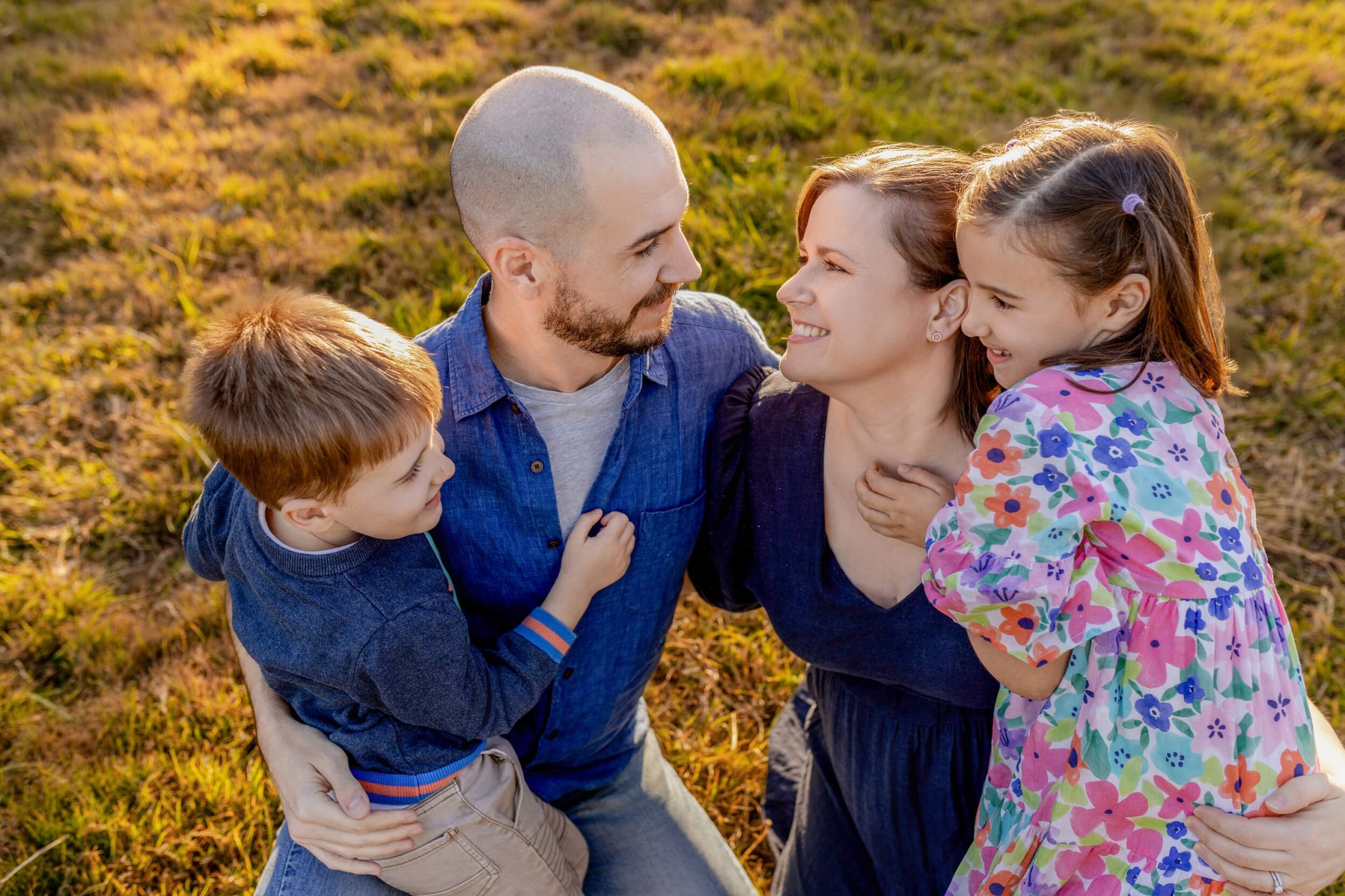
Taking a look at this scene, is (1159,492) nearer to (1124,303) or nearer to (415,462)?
(1124,303)

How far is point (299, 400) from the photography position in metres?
1.81

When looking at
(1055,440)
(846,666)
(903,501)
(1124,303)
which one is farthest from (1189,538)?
(846,666)

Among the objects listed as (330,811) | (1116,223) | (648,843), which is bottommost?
(648,843)

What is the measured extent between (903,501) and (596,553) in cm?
69

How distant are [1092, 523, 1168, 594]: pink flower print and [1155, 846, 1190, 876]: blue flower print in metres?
0.50

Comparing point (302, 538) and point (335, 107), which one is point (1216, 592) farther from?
point (335, 107)

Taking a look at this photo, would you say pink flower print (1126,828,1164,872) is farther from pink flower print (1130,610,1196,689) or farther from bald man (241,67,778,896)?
bald man (241,67,778,896)

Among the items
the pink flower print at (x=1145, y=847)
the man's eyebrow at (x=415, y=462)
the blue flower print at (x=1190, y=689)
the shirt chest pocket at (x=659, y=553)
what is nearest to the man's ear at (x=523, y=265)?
the man's eyebrow at (x=415, y=462)

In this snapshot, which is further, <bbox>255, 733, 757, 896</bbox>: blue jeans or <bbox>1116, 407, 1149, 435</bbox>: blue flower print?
<bbox>255, 733, 757, 896</bbox>: blue jeans

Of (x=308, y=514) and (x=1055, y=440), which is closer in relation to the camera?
(x=1055, y=440)

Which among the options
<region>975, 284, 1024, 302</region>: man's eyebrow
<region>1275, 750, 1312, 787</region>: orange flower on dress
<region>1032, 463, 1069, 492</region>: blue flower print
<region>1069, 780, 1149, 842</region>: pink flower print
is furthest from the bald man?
<region>1275, 750, 1312, 787</region>: orange flower on dress

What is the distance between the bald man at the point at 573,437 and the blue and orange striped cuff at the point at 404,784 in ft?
0.19

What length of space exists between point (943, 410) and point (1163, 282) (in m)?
0.57

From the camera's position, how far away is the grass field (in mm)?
2965
